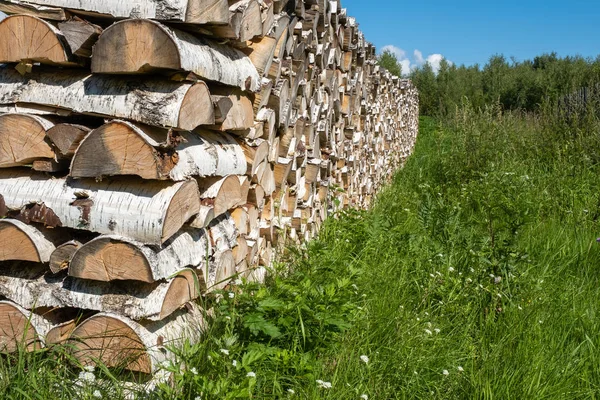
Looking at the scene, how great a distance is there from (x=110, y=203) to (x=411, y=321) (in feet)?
4.91

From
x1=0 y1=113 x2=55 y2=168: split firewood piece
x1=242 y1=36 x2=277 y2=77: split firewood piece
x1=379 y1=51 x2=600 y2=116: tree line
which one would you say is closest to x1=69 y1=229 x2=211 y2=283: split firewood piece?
x1=0 y1=113 x2=55 y2=168: split firewood piece

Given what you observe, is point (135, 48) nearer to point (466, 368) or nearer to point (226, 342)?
point (226, 342)

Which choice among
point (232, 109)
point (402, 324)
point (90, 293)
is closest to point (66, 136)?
point (90, 293)

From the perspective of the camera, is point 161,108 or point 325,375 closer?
point 161,108

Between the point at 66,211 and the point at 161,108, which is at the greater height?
the point at 161,108

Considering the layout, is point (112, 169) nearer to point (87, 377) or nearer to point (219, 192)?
point (219, 192)

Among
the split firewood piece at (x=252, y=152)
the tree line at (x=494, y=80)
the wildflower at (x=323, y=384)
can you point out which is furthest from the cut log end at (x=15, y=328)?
the tree line at (x=494, y=80)

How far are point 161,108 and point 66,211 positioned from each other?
18.0 inches

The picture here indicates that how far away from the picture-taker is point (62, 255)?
68.6 inches

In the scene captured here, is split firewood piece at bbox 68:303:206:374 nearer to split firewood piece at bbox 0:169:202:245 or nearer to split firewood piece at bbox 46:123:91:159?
split firewood piece at bbox 0:169:202:245

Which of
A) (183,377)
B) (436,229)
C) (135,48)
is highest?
(135,48)

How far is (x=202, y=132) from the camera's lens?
208 centimetres

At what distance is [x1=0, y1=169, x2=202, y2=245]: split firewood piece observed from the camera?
5.52 feet

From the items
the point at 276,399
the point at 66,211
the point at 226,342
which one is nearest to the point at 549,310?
the point at 276,399
